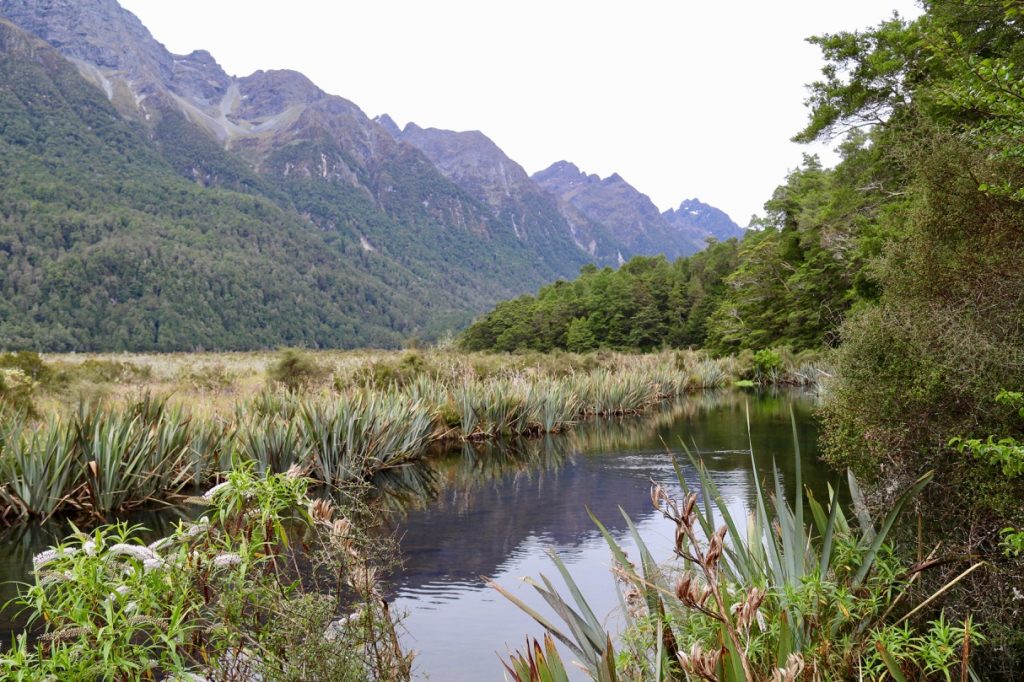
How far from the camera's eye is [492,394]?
50.7 ft

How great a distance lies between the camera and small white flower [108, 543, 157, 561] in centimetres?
275

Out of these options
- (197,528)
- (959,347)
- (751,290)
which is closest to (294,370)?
(197,528)

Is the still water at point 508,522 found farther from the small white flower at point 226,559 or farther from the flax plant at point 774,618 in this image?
Answer: the small white flower at point 226,559

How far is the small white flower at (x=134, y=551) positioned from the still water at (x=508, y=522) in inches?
38.2

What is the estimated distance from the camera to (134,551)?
9.24ft

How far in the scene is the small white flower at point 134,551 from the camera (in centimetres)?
275

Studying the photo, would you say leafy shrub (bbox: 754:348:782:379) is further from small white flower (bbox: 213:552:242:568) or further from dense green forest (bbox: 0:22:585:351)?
dense green forest (bbox: 0:22:585:351)

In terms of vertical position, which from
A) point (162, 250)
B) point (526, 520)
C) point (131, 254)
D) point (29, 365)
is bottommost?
point (526, 520)

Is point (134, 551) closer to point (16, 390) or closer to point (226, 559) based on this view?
point (226, 559)

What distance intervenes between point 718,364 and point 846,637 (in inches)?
1257

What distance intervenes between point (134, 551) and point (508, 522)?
5.40 m

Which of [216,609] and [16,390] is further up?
[16,390]

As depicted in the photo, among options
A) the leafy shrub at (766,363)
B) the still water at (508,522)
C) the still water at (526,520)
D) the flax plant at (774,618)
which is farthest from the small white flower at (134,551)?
the leafy shrub at (766,363)

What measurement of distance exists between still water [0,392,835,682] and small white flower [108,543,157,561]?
3.18ft
